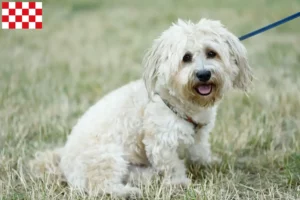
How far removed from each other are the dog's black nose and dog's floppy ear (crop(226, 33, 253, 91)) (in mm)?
362

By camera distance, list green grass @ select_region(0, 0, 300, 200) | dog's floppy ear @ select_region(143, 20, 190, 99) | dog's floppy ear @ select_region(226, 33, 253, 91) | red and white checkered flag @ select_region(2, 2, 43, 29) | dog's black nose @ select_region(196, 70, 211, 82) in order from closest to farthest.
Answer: dog's black nose @ select_region(196, 70, 211, 82)
dog's floppy ear @ select_region(143, 20, 190, 99)
dog's floppy ear @ select_region(226, 33, 253, 91)
green grass @ select_region(0, 0, 300, 200)
red and white checkered flag @ select_region(2, 2, 43, 29)

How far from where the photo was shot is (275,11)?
12.4 metres

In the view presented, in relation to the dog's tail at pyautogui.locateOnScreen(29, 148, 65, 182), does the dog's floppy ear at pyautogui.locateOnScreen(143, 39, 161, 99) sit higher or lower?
higher

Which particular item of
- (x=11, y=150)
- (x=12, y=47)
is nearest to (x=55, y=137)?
(x=11, y=150)

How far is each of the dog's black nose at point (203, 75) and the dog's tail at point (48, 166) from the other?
140 cm

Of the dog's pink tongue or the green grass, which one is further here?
the green grass

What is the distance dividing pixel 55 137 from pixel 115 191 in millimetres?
1645

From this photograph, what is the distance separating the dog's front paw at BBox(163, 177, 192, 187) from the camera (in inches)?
167

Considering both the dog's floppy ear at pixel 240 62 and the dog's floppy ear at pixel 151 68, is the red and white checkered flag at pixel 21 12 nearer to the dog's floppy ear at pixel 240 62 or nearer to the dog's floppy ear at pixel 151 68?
the dog's floppy ear at pixel 151 68

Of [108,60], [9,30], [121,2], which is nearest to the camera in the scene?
[108,60]

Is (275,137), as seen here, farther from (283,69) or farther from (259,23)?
(259,23)

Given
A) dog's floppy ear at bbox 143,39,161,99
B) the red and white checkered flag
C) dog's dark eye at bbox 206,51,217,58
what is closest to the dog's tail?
dog's floppy ear at bbox 143,39,161,99

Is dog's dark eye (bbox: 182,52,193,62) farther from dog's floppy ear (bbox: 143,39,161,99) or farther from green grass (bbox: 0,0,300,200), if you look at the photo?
green grass (bbox: 0,0,300,200)

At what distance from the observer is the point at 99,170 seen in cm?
421
